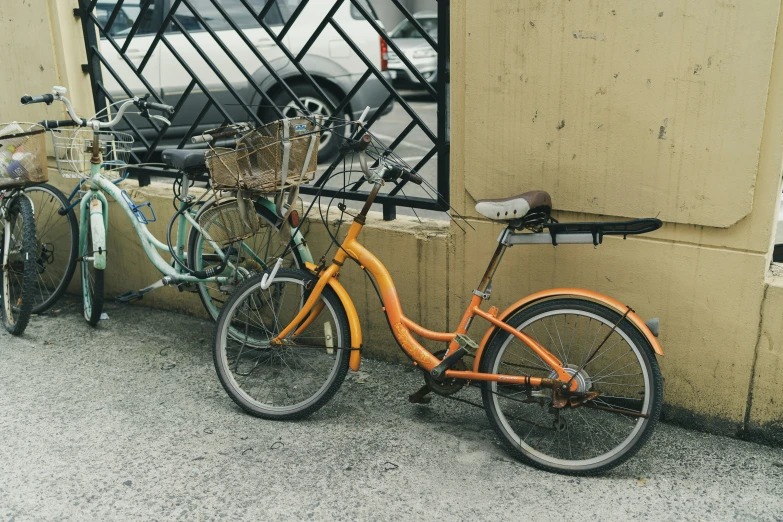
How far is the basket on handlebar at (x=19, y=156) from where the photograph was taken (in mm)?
4406

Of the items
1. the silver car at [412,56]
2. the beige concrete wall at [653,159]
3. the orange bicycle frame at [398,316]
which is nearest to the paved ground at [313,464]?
the orange bicycle frame at [398,316]

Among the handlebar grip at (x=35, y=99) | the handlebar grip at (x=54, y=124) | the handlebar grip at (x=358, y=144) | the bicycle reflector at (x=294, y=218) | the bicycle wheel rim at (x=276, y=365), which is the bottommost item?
the bicycle wheel rim at (x=276, y=365)

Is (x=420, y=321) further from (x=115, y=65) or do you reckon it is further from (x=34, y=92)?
(x=115, y=65)

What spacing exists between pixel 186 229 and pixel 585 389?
7.98ft

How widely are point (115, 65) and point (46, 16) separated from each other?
231 cm

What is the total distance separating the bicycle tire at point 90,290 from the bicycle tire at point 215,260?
23.4 inches

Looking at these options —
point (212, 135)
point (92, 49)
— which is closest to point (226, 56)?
point (92, 49)

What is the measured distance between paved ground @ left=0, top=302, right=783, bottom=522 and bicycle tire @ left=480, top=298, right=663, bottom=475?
0.11m

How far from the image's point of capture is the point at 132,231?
502 centimetres

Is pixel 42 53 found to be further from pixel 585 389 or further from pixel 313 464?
pixel 585 389

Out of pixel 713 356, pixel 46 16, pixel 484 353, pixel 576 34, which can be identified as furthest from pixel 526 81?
pixel 46 16

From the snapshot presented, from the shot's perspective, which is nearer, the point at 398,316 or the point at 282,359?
the point at 398,316

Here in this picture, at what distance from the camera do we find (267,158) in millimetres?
3490

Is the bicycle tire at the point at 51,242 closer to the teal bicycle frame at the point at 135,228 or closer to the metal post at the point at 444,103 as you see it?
the teal bicycle frame at the point at 135,228
